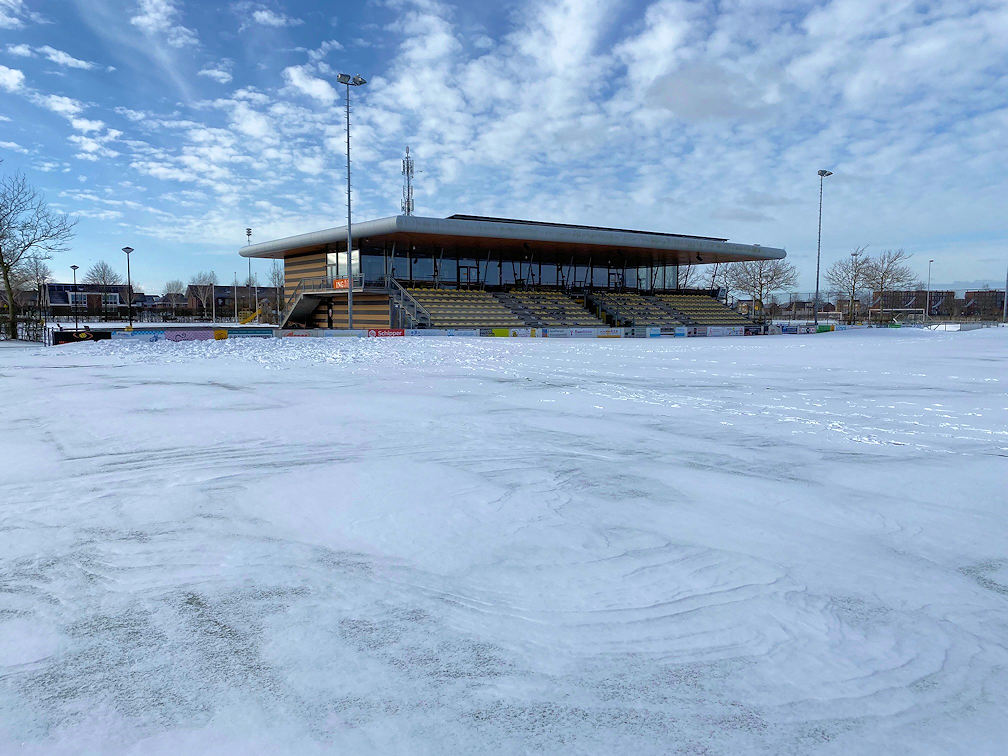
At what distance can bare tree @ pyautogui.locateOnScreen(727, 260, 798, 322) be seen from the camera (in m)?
69.6

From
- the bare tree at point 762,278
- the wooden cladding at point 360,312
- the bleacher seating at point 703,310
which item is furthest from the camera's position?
the bare tree at point 762,278

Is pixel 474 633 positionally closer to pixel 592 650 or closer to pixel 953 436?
pixel 592 650

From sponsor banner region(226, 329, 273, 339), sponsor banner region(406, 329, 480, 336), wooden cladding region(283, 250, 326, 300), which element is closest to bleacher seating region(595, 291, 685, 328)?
sponsor banner region(406, 329, 480, 336)

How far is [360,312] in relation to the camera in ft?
143

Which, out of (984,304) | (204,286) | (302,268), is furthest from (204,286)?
(984,304)

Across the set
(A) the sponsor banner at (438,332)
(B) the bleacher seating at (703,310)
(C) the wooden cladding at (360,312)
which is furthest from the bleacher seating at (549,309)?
(B) the bleacher seating at (703,310)

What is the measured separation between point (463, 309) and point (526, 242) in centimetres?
598

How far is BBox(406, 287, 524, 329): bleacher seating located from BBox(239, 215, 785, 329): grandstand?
75 mm

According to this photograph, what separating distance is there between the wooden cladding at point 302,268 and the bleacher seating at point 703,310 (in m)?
27.2

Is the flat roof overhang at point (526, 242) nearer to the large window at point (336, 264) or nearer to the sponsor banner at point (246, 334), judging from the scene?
the large window at point (336, 264)

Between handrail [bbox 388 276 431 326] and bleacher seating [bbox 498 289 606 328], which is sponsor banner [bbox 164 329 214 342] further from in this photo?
bleacher seating [bbox 498 289 606 328]

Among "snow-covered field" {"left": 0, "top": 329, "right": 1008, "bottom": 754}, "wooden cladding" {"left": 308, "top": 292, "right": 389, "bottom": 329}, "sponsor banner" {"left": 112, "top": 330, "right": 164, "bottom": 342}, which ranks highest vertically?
"wooden cladding" {"left": 308, "top": 292, "right": 389, "bottom": 329}

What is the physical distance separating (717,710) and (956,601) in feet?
6.20

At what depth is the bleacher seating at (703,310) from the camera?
50.6 metres
